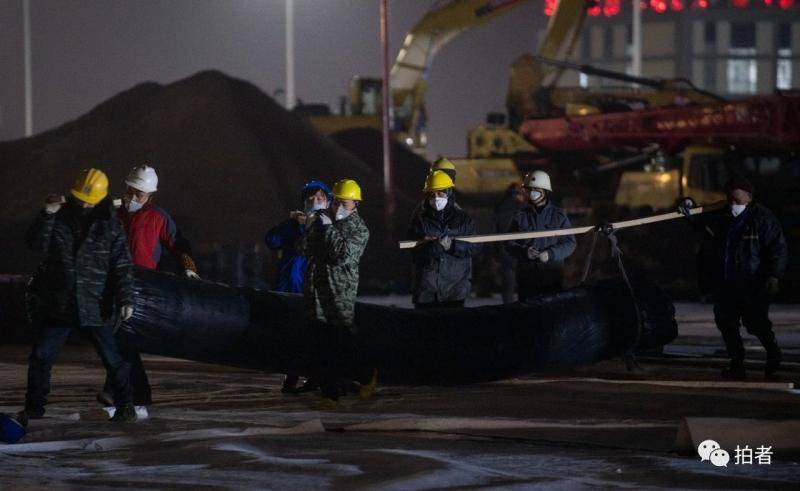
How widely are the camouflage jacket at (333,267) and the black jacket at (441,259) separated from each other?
3.86 feet

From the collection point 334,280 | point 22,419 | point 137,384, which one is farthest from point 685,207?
point 22,419

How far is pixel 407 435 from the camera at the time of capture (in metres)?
9.59

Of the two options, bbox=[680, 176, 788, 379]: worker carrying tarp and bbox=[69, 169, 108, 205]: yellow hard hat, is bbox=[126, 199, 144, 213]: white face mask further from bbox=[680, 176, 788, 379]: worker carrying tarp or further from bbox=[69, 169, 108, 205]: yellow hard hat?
bbox=[680, 176, 788, 379]: worker carrying tarp

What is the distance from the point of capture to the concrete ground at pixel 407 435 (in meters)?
8.07

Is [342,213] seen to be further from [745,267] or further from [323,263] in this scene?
[745,267]

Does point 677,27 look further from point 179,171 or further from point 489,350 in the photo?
point 489,350

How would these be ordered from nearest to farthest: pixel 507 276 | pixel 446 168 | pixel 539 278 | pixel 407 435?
pixel 407 435 < pixel 539 278 < pixel 446 168 < pixel 507 276


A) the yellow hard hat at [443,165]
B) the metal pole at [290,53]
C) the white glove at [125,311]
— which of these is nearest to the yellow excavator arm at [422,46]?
the metal pole at [290,53]

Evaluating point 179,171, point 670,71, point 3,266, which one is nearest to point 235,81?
point 179,171

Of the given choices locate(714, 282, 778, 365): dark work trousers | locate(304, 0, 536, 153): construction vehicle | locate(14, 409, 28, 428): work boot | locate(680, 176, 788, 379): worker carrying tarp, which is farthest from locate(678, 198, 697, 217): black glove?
locate(304, 0, 536, 153): construction vehicle

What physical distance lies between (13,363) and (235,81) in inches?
1023

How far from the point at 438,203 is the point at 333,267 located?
1.56 metres

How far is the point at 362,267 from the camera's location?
30469 millimetres

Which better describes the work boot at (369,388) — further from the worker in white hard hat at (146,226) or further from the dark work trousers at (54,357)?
the dark work trousers at (54,357)
